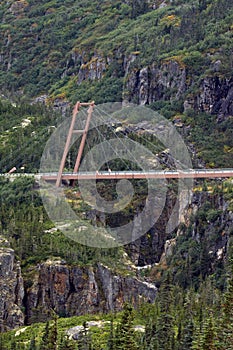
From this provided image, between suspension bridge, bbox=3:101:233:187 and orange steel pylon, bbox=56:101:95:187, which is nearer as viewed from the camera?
suspension bridge, bbox=3:101:233:187

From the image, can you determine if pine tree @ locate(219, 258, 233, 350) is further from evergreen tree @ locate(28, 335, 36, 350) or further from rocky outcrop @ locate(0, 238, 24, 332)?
rocky outcrop @ locate(0, 238, 24, 332)

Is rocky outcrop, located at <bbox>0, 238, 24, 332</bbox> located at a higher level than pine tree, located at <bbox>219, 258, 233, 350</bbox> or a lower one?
lower

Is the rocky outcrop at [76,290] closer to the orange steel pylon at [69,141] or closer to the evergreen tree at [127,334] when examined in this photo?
the orange steel pylon at [69,141]

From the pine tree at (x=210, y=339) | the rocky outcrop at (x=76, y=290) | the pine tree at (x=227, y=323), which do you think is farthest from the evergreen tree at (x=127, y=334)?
the rocky outcrop at (x=76, y=290)

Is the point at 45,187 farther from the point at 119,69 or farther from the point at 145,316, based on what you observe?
the point at 119,69

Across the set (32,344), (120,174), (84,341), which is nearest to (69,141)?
(120,174)

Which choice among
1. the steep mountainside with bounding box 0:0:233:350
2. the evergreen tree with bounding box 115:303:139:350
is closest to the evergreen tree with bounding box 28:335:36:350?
the steep mountainside with bounding box 0:0:233:350

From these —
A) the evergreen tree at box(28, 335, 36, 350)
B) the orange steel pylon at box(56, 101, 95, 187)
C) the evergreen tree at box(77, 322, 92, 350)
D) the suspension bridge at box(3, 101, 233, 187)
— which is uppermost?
the orange steel pylon at box(56, 101, 95, 187)
